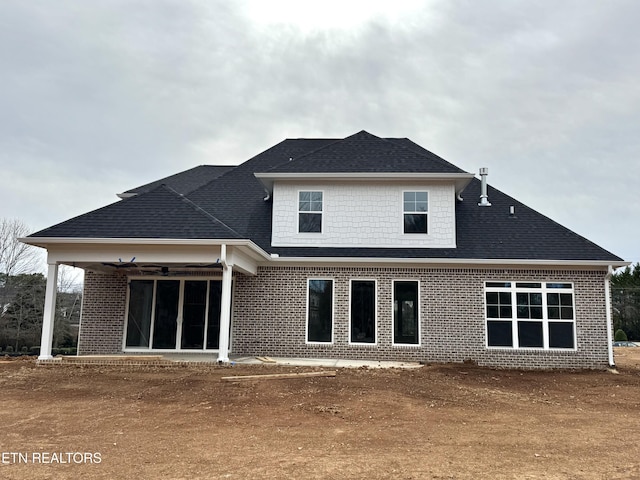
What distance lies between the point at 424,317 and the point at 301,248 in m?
4.13

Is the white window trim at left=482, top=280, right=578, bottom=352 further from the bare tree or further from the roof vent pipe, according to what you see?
the bare tree

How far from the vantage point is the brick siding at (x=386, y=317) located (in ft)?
44.3

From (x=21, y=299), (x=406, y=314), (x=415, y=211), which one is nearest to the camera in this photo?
(x=406, y=314)

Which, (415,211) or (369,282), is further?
(415,211)

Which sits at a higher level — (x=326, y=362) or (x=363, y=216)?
(x=363, y=216)

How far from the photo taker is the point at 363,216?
48.6 ft

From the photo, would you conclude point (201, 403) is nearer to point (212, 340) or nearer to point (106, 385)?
point (106, 385)

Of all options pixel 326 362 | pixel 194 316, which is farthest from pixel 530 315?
pixel 194 316

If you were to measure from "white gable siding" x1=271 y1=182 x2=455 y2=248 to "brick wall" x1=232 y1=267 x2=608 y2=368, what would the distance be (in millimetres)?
1028

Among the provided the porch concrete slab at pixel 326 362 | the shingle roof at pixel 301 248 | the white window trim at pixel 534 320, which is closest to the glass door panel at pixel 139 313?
the shingle roof at pixel 301 248

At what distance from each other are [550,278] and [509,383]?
4032mm

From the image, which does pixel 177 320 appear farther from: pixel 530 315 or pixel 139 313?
pixel 530 315

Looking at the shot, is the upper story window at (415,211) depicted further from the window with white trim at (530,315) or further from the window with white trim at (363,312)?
the window with white trim at (530,315)

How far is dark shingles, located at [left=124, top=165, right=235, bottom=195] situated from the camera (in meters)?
18.0
